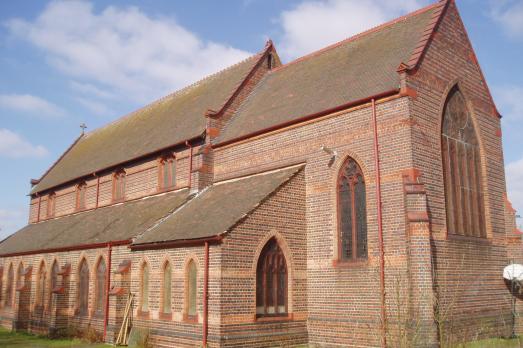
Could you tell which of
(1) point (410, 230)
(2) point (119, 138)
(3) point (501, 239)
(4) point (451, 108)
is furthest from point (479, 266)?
(2) point (119, 138)

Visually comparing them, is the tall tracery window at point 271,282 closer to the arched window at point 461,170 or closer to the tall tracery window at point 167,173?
the arched window at point 461,170

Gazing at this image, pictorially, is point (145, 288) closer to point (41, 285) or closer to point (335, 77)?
point (41, 285)

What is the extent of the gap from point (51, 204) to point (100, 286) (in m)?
14.9

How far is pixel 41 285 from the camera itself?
2583 cm

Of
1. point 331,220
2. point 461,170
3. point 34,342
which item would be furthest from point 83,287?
point 461,170

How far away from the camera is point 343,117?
702 inches

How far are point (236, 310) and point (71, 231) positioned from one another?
→ 14.0 metres

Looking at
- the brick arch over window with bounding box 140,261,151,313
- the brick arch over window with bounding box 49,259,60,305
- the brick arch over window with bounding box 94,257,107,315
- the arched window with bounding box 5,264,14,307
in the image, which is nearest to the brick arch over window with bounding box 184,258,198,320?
the brick arch over window with bounding box 140,261,151,313

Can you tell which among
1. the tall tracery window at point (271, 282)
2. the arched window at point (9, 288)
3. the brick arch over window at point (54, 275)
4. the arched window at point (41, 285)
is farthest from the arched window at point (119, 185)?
the tall tracery window at point (271, 282)

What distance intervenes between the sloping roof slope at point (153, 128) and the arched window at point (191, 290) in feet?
24.0

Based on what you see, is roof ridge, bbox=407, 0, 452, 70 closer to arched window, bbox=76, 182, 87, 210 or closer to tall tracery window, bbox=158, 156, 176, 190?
tall tracery window, bbox=158, 156, 176, 190

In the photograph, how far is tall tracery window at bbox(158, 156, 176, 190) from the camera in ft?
78.8

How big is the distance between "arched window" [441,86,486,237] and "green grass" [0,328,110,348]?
1294 cm

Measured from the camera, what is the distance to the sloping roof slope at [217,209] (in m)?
16.8
